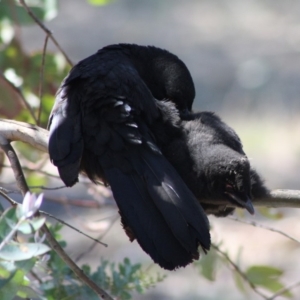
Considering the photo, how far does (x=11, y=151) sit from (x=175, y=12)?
831 centimetres

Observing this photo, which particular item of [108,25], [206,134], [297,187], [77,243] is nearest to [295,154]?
[297,187]

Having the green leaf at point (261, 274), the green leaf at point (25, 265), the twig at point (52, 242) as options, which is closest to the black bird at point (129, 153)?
the twig at point (52, 242)

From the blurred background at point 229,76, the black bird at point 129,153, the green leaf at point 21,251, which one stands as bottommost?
the blurred background at point 229,76

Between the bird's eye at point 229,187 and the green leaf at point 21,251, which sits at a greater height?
the green leaf at point 21,251

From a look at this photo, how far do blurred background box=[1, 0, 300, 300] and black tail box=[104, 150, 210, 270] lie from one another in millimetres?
3316

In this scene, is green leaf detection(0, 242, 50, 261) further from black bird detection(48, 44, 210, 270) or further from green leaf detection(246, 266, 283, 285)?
green leaf detection(246, 266, 283, 285)

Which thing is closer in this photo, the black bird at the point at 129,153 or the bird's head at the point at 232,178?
the black bird at the point at 129,153

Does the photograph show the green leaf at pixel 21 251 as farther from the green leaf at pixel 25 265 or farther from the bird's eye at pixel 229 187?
the bird's eye at pixel 229 187

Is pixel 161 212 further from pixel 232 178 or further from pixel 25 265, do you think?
pixel 25 265

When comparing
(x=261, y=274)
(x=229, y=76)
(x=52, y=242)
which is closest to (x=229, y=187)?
(x=52, y=242)

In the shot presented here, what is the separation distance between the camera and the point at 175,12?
1034 cm

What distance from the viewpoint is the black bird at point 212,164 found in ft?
7.88

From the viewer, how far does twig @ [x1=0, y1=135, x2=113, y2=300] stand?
6.91 ft

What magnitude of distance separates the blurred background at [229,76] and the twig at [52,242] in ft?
11.1
